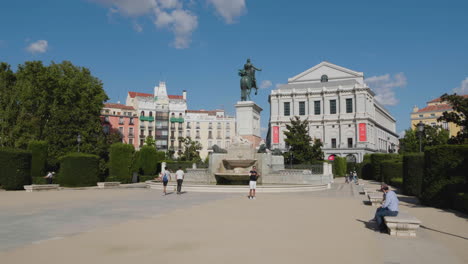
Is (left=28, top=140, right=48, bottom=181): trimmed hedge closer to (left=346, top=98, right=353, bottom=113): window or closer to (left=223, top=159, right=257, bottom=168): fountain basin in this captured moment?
(left=223, top=159, right=257, bottom=168): fountain basin

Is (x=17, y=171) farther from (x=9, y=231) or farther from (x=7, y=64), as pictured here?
→ (x=7, y=64)

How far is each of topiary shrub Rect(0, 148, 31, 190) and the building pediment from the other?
260ft

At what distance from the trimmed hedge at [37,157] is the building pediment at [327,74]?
7330 cm

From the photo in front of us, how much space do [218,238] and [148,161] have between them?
3271cm

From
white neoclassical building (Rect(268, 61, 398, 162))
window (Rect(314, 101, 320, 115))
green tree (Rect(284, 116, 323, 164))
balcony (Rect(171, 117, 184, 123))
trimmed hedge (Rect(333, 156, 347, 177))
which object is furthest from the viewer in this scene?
balcony (Rect(171, 117, 184, 123))

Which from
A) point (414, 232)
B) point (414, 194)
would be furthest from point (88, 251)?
point (414, 194)

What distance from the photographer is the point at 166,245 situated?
6668 millimetres

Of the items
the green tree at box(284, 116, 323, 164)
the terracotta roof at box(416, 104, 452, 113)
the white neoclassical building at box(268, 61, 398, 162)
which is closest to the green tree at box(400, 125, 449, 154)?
the white neoclassical building at box(268, 61, 398, 162)

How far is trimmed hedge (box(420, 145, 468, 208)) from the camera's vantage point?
1245cm

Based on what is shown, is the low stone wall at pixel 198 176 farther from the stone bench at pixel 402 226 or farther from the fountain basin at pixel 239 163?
the stone bench at pixel 402 226

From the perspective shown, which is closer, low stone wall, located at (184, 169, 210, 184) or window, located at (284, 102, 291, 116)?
low stone wall, located at (184, 169, 210, 184)

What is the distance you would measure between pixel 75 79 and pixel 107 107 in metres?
37.0

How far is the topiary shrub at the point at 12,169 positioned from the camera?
21.8 metres

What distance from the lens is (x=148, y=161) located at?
38750 mm
